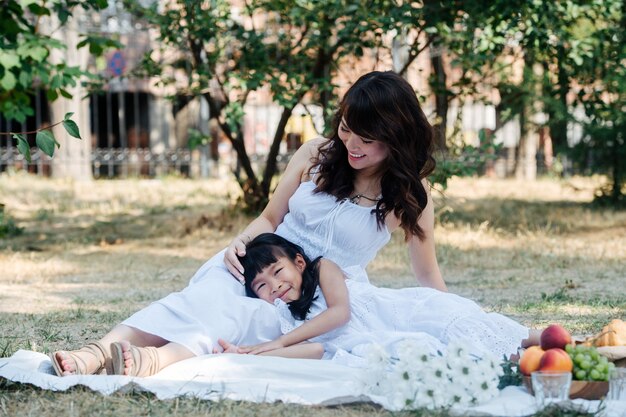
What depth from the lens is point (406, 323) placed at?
391cm

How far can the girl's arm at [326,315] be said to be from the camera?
368 centimetres

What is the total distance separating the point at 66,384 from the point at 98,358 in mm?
208

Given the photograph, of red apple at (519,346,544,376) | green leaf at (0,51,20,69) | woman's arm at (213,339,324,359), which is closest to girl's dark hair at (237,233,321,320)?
woman's arm at (213,339,324,359)

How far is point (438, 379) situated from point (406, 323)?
889 mm

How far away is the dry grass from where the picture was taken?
14.5ft

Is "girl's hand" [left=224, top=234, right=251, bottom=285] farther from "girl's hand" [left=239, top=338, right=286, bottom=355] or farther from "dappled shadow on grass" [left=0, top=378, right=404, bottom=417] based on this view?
"dappled shadow on grass" [left=0, top=378, right=404, bottom=417]

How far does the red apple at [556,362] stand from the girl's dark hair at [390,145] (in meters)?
1.03

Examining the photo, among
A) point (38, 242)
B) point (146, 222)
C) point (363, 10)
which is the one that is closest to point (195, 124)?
point (146, 222)

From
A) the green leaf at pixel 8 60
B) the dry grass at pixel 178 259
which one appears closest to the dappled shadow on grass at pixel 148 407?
the dry grass at pixel 178 259

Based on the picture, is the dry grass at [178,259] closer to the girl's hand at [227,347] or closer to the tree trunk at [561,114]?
the girl's hand at [227,347]

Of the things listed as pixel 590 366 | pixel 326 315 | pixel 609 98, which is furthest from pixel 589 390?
pixel 609 98

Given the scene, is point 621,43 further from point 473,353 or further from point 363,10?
point 473,353

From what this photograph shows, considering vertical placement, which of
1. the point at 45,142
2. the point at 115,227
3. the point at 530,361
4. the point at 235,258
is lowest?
the point at 115,227

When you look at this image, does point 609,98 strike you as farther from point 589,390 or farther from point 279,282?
point 589,390
